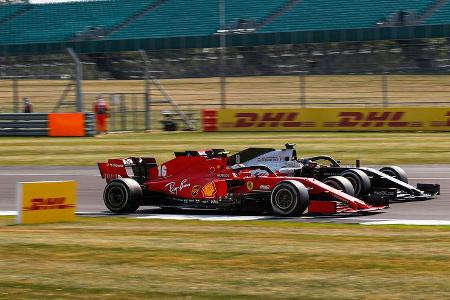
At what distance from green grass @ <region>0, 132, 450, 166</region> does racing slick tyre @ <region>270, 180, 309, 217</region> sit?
10598 millimetres

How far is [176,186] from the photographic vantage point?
15.1 m

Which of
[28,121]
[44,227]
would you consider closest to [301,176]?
[44,227]

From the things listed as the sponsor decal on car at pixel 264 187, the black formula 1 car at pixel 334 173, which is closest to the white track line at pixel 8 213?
the black formula 1 car at pixel 334 173

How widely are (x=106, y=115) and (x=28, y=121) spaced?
3083mm

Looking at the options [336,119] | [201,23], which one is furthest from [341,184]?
[201,23]

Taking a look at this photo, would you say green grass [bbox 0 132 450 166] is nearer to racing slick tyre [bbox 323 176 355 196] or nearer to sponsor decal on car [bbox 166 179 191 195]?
racing slick tyre [bbox 323 176 355 196]

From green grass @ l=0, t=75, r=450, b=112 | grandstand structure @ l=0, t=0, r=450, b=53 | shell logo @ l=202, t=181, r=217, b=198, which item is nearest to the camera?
shell logo @ l=202, t=181, r=217, b=198

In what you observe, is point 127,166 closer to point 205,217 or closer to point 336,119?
point 205,217

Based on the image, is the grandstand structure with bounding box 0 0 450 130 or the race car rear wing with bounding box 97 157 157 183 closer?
the race car rear wing with bounding box 97 157 157 183

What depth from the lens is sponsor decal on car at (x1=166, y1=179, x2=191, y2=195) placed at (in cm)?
1502

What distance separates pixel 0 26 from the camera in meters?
61.9

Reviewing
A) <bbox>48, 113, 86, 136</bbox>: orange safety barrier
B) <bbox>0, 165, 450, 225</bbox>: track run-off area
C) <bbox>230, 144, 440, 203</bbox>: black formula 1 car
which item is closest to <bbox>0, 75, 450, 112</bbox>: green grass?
<bbox>48, 113, 86, 136</bbox>: orange safety barrier

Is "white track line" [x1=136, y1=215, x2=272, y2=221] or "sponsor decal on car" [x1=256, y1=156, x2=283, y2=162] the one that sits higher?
"sponsor decal on car" [x1=256, y1=156, x2=283, y2=162]

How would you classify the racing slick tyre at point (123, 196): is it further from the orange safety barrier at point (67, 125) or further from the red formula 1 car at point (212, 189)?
the orange safety barrier at point (67, 125)
